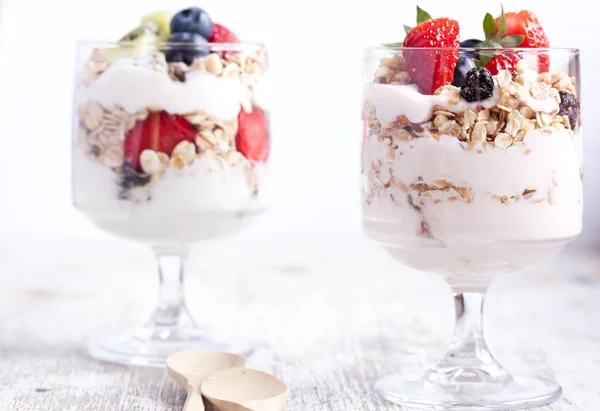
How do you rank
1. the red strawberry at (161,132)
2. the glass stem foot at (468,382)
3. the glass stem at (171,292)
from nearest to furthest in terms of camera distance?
1. the glass stem foot at (468,382)
2. the red strawberry at (161,132)
3. the glass stem at (171,292)

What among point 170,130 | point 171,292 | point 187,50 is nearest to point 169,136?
point 170,130

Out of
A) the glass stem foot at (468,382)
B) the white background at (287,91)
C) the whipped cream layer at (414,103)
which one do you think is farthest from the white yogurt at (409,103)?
the white background at (287,91)

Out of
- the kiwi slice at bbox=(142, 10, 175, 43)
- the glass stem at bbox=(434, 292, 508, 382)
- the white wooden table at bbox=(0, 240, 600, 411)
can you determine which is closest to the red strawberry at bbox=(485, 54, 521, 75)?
the glass stem at bbox=(434, 292, 508, 382)

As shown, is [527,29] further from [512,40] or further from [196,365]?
[196,365]

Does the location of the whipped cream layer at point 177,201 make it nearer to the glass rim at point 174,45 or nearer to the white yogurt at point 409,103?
the glass rim at point 174,45

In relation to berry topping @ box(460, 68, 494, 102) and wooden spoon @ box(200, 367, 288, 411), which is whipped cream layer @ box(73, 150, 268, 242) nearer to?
wooden spoon @ box(200, 367, 288, 411)

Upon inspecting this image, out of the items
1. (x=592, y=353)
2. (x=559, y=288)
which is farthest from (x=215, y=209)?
(x=559, y=288)
